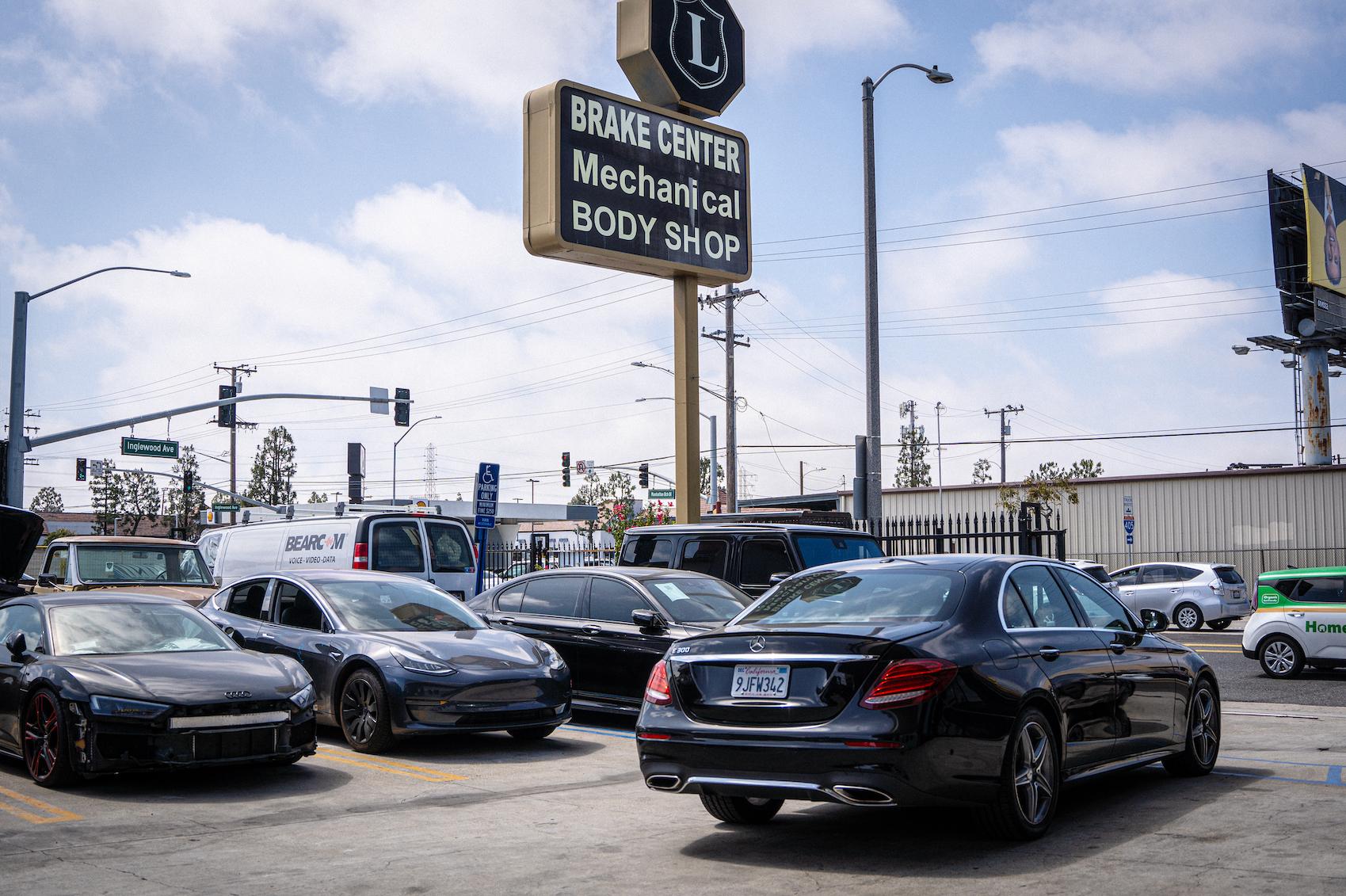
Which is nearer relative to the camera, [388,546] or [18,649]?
[18,649]

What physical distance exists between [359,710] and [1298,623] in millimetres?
13246

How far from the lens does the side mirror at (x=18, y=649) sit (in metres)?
9.18

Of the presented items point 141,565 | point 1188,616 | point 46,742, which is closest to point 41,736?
point 46,742

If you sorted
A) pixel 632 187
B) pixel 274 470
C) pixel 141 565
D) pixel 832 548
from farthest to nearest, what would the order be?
pixel 274 470 < pixel 632 187 < pixel 141 565 < pixel 832 548

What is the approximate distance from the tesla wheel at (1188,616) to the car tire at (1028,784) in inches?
941

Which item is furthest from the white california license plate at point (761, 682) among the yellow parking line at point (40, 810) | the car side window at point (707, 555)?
the car side window at point (707, 555)

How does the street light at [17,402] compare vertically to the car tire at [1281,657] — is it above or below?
above

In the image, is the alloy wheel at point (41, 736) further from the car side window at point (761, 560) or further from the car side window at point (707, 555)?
the car side window at point (761, 560)

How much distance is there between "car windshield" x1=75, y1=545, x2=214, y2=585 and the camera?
56.7ft

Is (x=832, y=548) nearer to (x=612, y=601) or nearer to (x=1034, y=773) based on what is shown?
(x=612, y=601)

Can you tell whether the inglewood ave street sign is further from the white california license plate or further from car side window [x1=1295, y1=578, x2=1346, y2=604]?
the white california license plate

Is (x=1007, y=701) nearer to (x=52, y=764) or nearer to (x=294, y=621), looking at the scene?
(x=52, y=764)

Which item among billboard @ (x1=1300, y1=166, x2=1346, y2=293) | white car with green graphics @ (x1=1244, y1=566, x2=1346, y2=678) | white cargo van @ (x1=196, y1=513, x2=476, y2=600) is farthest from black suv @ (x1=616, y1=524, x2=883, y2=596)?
billboard @ (x1=1300, y1=166, x2=1346, y2=293)

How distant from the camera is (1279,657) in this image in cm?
1798
